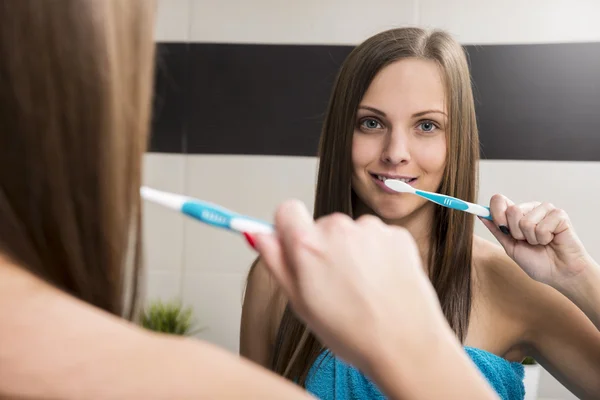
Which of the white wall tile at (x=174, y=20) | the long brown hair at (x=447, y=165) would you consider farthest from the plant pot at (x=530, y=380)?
the white wall tile at (x=174, y=20)

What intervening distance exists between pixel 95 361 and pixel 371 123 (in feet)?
2.15

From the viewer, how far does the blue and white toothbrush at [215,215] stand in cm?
33

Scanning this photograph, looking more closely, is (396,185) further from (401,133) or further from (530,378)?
(530,378)

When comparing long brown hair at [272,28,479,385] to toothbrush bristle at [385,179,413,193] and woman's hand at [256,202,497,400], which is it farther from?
woman's hand at [256,202,497,400]

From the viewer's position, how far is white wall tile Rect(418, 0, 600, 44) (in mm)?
1252

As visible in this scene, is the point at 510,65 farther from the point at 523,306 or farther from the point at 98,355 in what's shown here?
the point at 98,355

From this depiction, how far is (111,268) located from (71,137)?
0.24 feet

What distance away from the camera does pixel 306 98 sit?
1367 mm

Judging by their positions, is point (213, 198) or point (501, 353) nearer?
point (501, 353)

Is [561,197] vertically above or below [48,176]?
below

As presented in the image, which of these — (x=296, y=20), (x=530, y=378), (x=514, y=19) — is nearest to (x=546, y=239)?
(x=530, y=378)

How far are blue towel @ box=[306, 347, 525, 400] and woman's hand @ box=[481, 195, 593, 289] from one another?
0.41 feet

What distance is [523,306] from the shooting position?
81cm

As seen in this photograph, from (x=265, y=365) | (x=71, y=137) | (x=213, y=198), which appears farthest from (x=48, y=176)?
(x=213, y=198)
